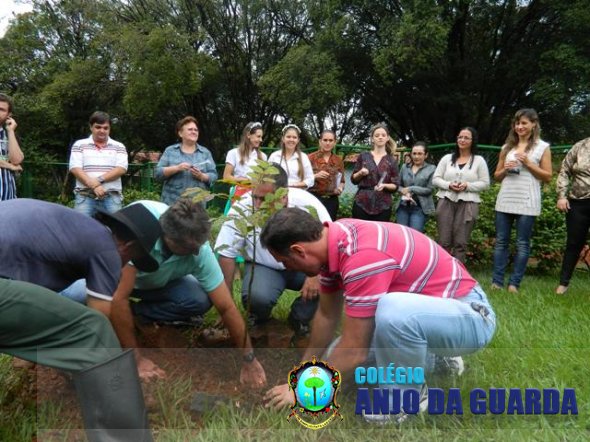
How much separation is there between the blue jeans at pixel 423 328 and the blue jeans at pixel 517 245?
2688 mm

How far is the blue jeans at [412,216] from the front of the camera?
219 inches

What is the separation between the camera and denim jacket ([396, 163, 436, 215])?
5535 mm

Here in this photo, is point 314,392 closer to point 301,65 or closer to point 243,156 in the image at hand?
point 243,156

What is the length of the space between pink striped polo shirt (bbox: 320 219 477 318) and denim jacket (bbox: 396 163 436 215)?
3.13 meters

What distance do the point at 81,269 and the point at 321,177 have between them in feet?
12.2

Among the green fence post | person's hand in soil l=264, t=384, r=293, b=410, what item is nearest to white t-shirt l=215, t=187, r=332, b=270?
person's hand in soil l=264, t=384, r=293, b=410

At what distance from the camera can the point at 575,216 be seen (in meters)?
4.68

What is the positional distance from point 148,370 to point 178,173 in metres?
2.74

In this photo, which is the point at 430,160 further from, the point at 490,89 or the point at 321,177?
the point at 490,89

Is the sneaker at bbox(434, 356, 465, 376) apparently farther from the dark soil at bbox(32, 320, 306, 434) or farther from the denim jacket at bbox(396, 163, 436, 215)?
the denim jacket at bbox(396, 163, 436, 215)

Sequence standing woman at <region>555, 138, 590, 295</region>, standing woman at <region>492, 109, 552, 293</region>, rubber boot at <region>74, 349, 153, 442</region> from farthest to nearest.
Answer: standing woman at <region>492, 109, 552, 293</region> → standing woman at <region>555, 138, 590, 295</region> → rubber boot at <region>74, 349, 153, 442</region>

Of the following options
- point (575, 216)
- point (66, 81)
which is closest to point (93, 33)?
point (66, 81)

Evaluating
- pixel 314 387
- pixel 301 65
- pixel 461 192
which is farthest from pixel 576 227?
pixel 301 65

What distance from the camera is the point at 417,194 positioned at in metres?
5.55
